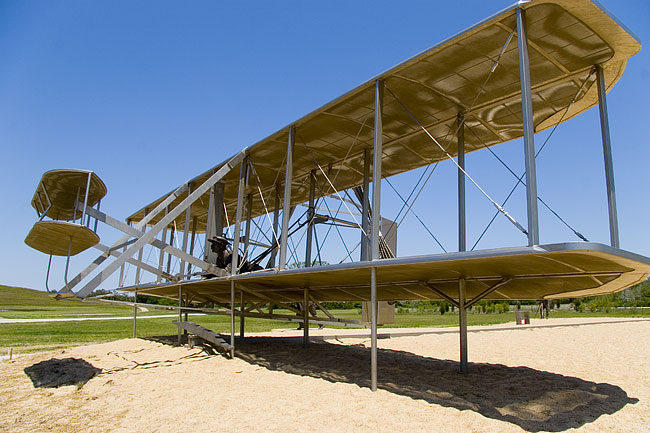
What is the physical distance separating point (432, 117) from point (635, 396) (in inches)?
288

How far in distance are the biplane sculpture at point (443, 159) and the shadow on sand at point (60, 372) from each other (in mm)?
1975

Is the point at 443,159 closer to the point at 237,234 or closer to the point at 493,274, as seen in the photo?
the point at 493,274

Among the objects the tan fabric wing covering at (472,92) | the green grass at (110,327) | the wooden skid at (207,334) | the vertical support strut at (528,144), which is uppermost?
the tan fabric wing covering at (472,92)

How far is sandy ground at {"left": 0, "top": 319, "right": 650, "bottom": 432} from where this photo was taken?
673cm

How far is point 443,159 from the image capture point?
44.5ft

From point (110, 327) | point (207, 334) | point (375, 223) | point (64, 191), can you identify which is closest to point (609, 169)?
point (375, 223)

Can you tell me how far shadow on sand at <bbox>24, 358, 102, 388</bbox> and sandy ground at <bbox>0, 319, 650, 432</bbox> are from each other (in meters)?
0.05

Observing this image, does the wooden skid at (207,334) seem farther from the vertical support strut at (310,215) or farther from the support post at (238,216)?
the vertical support strut at (310,215)

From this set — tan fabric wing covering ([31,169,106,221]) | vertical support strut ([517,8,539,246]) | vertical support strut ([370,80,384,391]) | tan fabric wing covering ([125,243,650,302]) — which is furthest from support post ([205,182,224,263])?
vertical support strut ([517,8,539,246])

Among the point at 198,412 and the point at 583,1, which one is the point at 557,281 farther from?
the point at 198,412

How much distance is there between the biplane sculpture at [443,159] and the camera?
23.4 ft

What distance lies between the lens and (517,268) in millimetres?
8047

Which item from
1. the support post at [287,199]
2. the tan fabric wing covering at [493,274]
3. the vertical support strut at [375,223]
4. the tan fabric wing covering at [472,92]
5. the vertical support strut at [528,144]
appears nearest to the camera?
the vertical support strut at [528,144]

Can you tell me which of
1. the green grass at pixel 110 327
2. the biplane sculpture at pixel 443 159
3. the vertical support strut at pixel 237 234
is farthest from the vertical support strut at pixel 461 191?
the green grass at pixel 110 327
